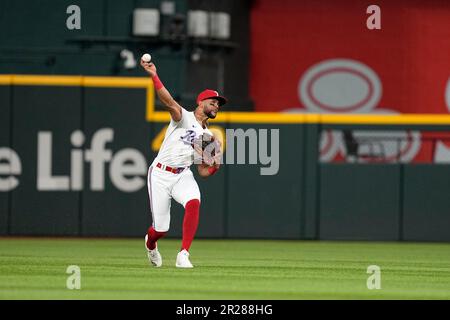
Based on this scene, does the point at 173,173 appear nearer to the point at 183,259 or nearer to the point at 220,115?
the point at 183,259

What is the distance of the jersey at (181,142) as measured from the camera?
12109 mm

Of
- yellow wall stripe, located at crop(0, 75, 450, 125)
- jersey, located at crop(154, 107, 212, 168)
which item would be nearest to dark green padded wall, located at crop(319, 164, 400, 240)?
yellow wall stripe, located at crop(0, 75, 450, 125)

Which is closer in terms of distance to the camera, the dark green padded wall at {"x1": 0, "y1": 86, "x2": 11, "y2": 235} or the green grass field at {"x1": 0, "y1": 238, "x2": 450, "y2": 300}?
the green grass field at {"x1": 0, "y1": 238, "x2": 450, "y2": 300}

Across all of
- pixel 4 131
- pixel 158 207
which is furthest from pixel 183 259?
pixel 4 131

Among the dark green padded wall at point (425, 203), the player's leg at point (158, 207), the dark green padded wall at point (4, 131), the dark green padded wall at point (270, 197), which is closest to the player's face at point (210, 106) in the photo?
the player's leg at point (158, 207)

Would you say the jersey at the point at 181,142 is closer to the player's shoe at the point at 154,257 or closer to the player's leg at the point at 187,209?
the player's leg at the point at 187,209

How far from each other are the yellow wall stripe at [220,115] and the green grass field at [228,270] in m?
1.72

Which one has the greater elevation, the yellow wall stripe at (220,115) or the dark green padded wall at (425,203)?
the yellow wall stripe at (220,115)

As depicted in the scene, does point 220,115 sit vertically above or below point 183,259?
above

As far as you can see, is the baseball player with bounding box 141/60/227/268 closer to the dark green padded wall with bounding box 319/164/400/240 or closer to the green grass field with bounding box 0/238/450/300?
the green grass field with bounding box 0/238/450/300

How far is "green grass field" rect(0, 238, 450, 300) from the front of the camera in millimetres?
10047

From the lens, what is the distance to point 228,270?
12.2 metres

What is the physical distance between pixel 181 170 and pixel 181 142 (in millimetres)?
271

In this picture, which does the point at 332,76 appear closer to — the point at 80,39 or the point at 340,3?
the point at 340,3
